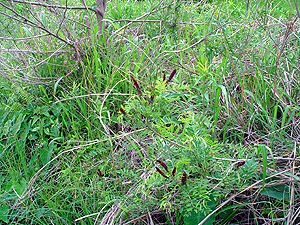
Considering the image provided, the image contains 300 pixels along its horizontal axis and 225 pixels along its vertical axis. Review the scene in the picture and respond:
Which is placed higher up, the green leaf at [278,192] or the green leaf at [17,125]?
the green leaf at [17,125]

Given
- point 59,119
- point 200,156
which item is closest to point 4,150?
point 59,119

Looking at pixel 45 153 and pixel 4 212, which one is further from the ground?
pixel 45 153

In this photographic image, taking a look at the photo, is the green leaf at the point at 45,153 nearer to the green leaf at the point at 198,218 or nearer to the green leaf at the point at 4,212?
the green leaf at the point at 4,212

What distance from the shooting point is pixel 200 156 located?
3.50ft

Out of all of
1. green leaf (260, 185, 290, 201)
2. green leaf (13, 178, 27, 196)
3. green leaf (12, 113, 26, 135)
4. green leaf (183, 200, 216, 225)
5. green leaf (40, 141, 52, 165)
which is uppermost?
green leaf (12, 113, 26, 135)

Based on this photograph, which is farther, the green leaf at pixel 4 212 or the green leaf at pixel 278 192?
the green leaf at pixel 4 212

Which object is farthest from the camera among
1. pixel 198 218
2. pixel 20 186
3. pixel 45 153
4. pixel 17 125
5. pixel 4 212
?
pixel 17 125

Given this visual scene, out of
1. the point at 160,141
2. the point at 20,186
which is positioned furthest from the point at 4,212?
the point at 160,141

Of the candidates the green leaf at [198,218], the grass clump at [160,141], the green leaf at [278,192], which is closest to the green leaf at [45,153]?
the grass clump at [160,141]

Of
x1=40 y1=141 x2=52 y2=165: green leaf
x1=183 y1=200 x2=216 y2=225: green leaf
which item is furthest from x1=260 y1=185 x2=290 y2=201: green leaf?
x1=40 y1=141 x2=52 y2=165: green leaf

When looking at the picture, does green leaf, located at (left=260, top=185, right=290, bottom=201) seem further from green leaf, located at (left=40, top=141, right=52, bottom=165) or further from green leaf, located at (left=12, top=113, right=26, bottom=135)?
green leaf, located at (left=12, top=113, right=26, bottom=135)

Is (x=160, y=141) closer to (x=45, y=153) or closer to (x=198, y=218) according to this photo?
(x=198, y=218)

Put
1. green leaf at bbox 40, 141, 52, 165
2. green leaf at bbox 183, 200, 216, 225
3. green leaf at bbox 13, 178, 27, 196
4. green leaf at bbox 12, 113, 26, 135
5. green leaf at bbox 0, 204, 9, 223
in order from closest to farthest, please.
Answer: green leaf at bbox 183, 200, 216, 225 < green leaf at bbox 0, 204, 9, 223 < green leaf at bbox 13, 178, 27, 196 < green leaf at bbox 40, 141, 52, 165 < green leaf at bbox 12, 113, 26, 135

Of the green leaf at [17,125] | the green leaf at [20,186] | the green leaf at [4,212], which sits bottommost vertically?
the green leaf at [4,212]
